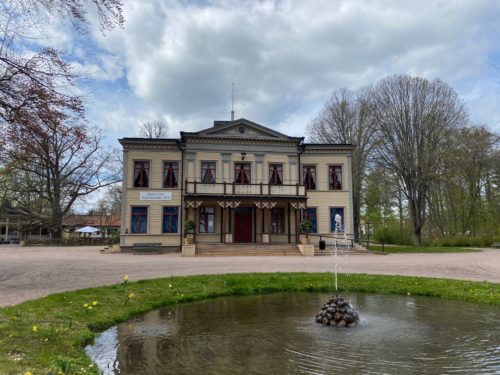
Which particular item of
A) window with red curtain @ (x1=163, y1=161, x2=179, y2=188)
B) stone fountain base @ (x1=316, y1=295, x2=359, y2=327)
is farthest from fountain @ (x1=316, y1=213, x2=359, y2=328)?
window with red curtain @ (x1=163, y1=161, x2=179, y2=188)

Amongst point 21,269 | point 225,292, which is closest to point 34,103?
point 225,292

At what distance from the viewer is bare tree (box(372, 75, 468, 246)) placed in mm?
31859

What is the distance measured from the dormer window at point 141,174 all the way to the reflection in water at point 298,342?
65.2 ft

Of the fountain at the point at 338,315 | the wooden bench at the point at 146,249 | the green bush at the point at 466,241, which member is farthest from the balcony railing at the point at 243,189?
the fountain at the point at 338,315

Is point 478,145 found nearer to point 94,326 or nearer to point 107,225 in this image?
point 94,326

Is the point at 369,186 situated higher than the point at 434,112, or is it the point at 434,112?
the point at 434,112

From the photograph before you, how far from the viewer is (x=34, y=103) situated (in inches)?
320

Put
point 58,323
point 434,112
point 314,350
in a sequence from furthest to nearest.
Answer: point 434,112 → point 58,323 → point 314,350

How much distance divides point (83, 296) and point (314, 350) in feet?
19.4

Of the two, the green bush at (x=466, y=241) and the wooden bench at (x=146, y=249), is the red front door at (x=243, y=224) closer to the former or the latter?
the wooden bench at (x=146, y=249)

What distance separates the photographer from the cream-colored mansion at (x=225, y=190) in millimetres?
26828

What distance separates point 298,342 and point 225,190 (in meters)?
20.5

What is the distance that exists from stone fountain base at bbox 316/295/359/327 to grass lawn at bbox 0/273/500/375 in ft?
3.35

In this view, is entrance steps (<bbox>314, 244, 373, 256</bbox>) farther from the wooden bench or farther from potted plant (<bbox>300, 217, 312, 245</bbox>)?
the wooden bench
